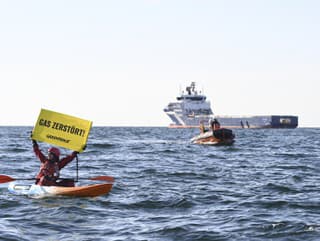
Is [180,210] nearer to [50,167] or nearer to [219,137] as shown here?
[50,167]

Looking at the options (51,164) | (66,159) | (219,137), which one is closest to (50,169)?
(51,164)

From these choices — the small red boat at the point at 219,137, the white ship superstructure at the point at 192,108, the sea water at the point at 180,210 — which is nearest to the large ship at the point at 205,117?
the white ship superstructure at the point at 192,108

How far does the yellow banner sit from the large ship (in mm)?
118115

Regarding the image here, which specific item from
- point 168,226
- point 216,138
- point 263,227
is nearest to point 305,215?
point 263,227

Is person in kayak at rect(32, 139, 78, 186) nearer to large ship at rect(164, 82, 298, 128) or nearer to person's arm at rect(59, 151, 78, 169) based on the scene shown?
person's arm at rect(59, 151, 78, 169)

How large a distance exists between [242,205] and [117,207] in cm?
309

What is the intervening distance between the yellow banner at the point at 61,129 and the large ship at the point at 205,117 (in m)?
118

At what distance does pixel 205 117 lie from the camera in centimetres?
13638

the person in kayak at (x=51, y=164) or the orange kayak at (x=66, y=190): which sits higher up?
the person in kayak at (x=51, y=164)

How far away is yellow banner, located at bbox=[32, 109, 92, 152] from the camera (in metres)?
16.4

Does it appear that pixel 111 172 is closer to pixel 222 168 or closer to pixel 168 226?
pixel 222 168

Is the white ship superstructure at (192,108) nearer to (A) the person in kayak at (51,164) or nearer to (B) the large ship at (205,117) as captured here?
(B) the large ship at (205,117)

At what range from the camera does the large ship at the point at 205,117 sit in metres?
134

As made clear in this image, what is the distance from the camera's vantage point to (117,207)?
14.4 meters
